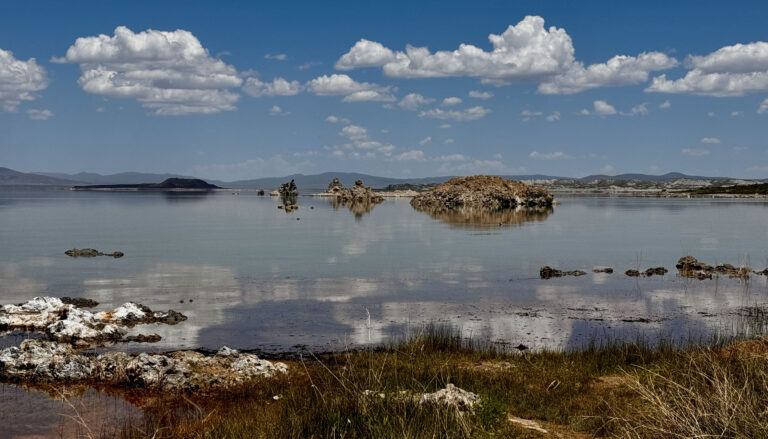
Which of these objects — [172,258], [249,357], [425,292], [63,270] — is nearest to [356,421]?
[249,357]

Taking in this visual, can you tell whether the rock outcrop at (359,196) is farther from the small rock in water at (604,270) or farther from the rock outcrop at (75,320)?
the rock outcrop at (75,320)

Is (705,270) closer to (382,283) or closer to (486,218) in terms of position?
(382,283)

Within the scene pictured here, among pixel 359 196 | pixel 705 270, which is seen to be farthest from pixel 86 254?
pixel 359 196

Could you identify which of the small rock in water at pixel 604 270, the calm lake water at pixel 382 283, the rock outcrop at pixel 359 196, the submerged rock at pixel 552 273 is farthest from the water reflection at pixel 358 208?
the submerged rock at pixel 552 273

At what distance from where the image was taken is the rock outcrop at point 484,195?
10762 centimetres

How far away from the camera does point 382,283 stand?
27.3 metres

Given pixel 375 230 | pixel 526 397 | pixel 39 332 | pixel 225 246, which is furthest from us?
pixel 375 230

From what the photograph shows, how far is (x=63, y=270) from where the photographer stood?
30.5m

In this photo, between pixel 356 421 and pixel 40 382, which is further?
pixel 40 382

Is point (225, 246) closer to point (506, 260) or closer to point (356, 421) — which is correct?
point (506, 260)

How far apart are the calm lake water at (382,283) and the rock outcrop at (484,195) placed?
5528 centimetres

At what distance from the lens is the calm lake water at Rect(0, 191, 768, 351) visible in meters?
19.1

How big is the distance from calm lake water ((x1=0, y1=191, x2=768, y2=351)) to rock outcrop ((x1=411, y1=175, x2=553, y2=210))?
55.3m

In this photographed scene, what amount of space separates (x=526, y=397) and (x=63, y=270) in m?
25.2
